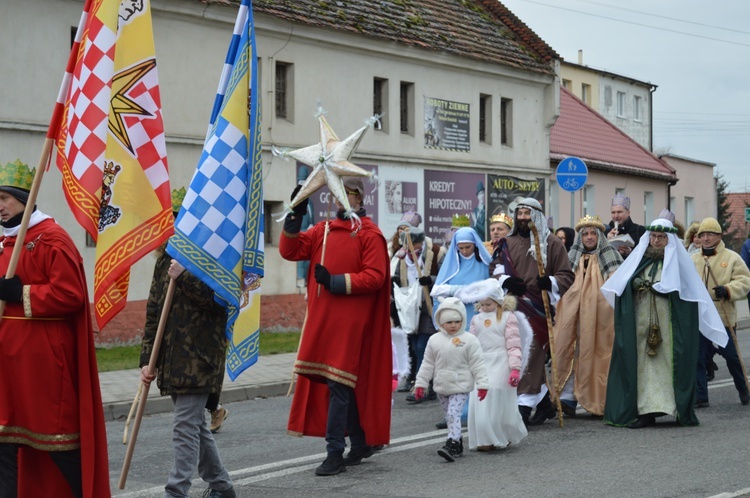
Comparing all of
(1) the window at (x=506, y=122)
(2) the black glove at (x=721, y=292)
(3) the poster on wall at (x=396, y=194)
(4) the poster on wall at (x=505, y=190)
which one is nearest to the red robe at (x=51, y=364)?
(2) the black glove at (x=721, y=292)

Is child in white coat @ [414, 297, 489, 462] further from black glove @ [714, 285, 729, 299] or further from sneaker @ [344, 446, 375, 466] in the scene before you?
black glove @ [714, 285, 729, 299]

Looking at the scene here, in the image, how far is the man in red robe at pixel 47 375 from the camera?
6117 mm

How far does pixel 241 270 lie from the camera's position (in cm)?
714

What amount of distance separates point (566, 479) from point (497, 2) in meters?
25.5

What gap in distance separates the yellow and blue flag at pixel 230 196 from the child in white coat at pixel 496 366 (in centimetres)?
280

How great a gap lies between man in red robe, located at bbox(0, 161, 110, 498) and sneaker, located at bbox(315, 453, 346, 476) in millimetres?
2310

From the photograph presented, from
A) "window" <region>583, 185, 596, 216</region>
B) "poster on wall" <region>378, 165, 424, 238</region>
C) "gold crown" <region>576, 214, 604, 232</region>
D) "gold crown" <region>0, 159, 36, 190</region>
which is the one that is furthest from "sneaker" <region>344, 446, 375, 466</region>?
"window" <region>583, 185, 596, 216</region>

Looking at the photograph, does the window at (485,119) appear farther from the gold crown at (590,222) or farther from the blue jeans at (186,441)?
the blue jeans at (186,441)

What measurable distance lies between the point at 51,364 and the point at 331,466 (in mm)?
2772

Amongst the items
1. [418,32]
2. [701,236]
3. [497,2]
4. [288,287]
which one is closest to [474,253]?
[701,236]

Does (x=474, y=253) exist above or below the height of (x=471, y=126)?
below

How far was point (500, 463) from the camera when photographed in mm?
8906

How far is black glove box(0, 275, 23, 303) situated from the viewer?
6039mm

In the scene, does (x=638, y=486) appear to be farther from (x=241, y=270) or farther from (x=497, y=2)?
(x=497, y=2)
